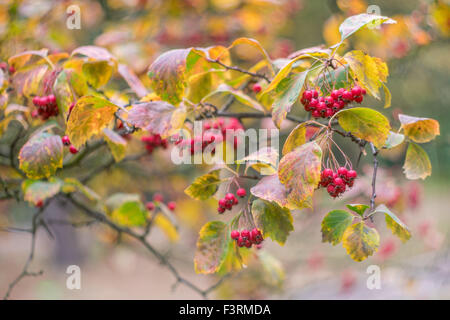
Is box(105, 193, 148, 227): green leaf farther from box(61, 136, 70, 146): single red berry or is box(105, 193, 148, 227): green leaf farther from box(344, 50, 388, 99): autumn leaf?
box(344, 50, 388, 99): autumn leaf

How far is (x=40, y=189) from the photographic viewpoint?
54.4 inches

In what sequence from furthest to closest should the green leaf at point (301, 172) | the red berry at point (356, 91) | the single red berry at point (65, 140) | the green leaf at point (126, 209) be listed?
1. the green leaf at point (126, 209)
2. the single red berry at point (65, 140)
3. the red berry at point (356, 91)
4. the green leaf at point (301, 172)

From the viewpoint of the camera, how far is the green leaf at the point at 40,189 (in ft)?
4.36

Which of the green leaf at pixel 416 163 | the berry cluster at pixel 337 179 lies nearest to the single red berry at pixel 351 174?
the berry cluster at pixel 337 179

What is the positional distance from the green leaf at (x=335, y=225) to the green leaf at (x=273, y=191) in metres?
0.17

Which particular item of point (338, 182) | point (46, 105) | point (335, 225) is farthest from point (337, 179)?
point (46, 105)

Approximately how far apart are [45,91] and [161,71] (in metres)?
0.43

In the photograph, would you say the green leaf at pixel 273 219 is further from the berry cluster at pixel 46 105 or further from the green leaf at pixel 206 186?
the berry cluster at pixel 46 105

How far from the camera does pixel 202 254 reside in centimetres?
108

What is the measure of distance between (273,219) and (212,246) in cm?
20

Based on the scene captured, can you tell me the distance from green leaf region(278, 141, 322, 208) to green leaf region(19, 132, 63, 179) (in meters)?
0.67

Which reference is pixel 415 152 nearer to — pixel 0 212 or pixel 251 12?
pixel 251 12

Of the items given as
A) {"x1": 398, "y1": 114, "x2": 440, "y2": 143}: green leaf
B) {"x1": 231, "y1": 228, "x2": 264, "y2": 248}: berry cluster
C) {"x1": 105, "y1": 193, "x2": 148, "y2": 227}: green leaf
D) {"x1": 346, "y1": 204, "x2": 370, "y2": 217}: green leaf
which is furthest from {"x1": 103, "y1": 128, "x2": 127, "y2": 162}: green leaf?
{"x1": 398, "y1": 114, "x2": 440, "y2": 143}: green leaf
